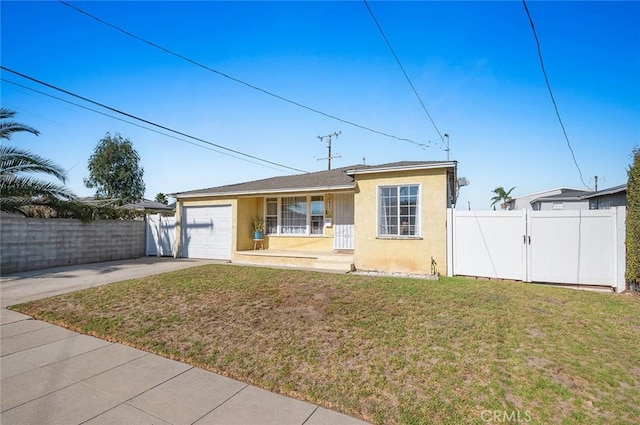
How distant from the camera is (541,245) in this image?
841 cm

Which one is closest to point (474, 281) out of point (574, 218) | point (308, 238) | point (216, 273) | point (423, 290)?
point (423, 290)

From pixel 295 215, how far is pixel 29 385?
10.7 meters

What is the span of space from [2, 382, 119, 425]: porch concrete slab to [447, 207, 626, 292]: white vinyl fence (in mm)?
8852

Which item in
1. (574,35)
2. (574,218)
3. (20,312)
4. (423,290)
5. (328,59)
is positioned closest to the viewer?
(20,312)

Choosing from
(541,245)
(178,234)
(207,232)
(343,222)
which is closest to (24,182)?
(178,234)

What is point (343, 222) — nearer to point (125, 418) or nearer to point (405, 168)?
point (405, 168)

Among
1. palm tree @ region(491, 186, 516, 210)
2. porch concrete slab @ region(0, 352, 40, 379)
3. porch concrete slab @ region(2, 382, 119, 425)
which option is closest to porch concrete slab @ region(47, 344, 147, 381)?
porch concrete slab @ region(0, 352, 40, 379)

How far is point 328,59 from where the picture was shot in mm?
11008

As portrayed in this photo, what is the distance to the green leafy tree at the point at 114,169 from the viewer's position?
86.2 feet

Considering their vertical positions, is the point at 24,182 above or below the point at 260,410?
above

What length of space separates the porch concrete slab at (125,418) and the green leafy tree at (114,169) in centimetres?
2739

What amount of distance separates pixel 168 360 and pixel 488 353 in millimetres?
4388

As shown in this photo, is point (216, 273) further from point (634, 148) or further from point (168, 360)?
point (634, 148)

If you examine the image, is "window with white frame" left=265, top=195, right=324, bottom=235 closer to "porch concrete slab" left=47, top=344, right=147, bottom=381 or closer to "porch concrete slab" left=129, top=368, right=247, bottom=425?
"porch concrete slab" left=47, top=344, right=147, bottom=381
